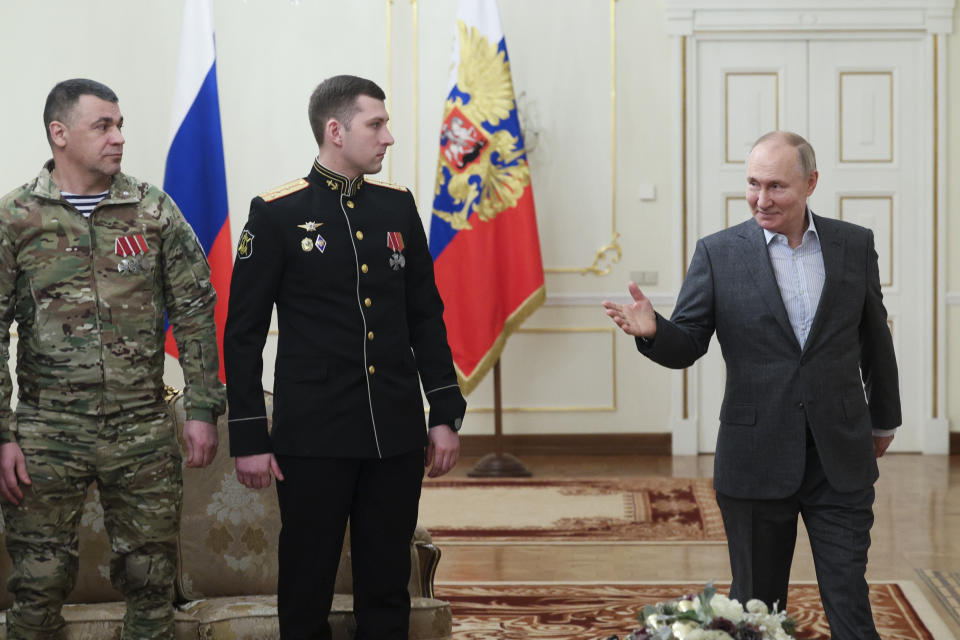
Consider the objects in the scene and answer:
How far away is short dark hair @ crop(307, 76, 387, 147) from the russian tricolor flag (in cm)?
249

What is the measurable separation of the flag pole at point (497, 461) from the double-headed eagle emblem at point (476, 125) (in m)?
0.97

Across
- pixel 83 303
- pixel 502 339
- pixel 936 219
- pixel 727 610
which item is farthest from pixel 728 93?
pixel 727 610

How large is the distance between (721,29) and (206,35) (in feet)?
9.18

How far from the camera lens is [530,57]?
19.7 feet

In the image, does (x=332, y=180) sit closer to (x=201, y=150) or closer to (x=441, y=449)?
(x=441, y=449)

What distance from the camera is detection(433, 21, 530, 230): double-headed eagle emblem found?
217 inches

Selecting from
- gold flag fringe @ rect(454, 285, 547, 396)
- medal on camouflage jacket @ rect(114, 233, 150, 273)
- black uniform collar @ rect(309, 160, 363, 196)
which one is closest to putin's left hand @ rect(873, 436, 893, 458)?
black uniform collar @ rect(309, 160, 363, 196)

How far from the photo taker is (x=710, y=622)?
163cm

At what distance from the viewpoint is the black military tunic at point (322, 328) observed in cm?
226

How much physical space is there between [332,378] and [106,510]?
0.56 m

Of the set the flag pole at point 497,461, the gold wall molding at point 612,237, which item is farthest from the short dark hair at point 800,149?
the gold wall molding at point 612,237

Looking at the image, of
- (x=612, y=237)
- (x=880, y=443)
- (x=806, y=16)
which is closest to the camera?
(x=880, y=443)

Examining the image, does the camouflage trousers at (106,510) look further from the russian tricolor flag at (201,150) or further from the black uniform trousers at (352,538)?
the russian tricolor flag at (201,150)

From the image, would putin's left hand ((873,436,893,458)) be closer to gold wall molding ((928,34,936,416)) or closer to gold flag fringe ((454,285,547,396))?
gold flag fringe ((454,285,547,396))
